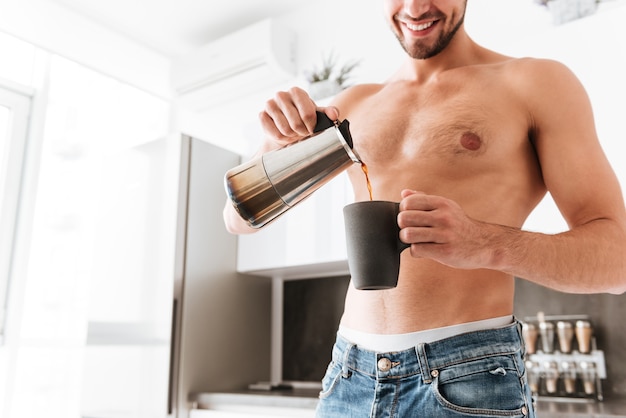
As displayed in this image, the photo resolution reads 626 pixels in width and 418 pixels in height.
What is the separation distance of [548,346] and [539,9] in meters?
1.29

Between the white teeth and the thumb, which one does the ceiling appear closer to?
the white teeth

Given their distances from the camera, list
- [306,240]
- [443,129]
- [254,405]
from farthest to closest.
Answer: [306,240], [254,405], [443,129]

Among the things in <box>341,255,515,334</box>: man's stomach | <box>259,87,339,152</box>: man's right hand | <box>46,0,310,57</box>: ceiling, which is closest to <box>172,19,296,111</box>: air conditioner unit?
<box>46,0,310,57</box>: ceiling

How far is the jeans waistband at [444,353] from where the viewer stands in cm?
86

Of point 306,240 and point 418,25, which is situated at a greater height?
point 418,25

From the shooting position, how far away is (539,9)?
226 cm

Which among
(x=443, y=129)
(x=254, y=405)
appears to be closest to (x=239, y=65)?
(x=254, y=405)

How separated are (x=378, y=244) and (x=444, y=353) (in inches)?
9.6

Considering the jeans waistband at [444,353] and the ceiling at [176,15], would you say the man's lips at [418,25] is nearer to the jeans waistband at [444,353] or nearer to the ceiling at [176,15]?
the jeans waistband at [444,353]

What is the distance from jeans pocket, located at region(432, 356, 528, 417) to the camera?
83 cm

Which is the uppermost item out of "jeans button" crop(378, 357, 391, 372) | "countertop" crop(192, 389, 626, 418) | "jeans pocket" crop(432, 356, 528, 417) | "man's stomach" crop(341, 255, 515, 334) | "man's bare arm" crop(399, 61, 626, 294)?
"man's bare arm" crop(399, 61, 626, 294)

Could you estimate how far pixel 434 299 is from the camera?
0.93 metres

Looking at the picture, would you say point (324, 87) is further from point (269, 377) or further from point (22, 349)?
point (22, 349)

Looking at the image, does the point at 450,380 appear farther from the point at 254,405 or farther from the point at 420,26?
the point at 254,405
